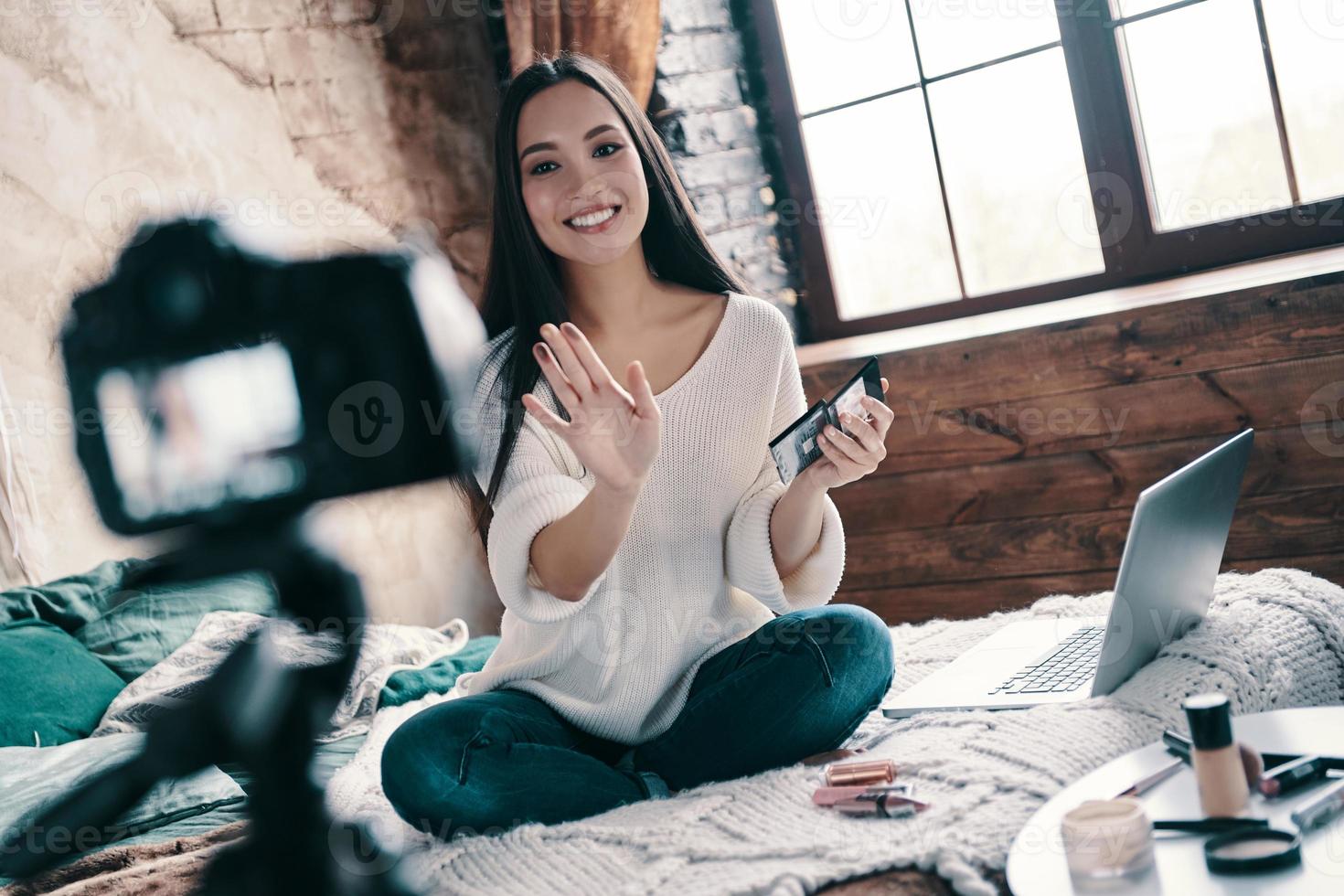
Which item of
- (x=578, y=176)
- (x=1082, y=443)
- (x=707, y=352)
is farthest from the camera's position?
(x=1082, y=443)

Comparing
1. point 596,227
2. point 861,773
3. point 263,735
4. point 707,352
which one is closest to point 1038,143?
point 707,352

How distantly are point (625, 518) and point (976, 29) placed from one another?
1811 millimetres

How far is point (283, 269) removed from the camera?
0.55 meters

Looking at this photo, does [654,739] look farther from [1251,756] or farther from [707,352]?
[1251,756]

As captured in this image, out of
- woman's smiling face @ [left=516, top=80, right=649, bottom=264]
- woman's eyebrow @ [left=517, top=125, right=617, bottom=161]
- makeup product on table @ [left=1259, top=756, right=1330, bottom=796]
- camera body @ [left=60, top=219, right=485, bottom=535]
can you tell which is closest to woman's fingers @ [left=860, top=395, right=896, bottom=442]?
woman's smiling face @ [left=516, top=80, right=649, bottom=264]

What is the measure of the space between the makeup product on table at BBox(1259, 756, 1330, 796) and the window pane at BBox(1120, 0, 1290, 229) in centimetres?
179

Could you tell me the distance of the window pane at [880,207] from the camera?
9.16 feet

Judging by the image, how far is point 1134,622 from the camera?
1.28 meters

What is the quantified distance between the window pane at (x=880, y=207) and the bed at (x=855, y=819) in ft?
4.02

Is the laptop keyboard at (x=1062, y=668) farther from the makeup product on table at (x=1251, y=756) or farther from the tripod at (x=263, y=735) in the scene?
the tripod at (x=263, y=735)

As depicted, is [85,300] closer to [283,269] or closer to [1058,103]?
[283,269]

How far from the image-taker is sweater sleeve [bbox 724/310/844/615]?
1.54 metres

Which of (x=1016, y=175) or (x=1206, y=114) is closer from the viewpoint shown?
(x=1206, y=114)

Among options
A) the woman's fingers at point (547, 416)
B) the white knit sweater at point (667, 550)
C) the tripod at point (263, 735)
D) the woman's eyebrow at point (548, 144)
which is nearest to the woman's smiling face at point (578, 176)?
the woman's eyebrow at point (548, 144)
